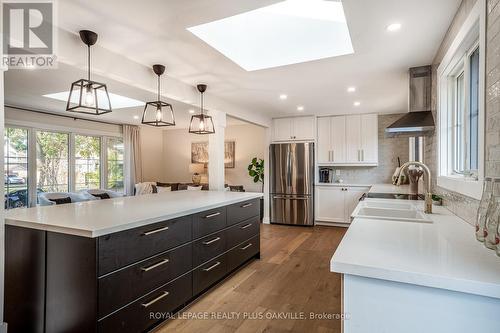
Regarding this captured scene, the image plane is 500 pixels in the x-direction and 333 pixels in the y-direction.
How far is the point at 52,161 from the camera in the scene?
→ 5.59m

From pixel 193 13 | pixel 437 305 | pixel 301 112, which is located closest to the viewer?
pixel 437 305

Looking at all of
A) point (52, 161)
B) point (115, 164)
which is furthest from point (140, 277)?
point (115, 164)

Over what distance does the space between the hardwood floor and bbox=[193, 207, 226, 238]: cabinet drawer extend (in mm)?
599

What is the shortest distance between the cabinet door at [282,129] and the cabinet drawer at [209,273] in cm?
353

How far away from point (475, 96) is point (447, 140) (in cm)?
64

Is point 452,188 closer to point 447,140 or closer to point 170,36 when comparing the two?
point 447,140

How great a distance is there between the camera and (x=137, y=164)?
7.10 metres

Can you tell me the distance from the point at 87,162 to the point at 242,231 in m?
4.86

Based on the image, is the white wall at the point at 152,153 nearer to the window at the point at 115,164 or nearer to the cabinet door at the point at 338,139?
the window at the point at 115,164

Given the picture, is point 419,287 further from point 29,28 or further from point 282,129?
point 282,129

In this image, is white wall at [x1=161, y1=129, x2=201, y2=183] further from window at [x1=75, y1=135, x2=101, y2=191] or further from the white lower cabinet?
the white lower cabinet

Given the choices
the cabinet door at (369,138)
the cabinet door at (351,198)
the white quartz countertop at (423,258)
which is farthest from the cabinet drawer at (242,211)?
the cabinet door at (369,138)

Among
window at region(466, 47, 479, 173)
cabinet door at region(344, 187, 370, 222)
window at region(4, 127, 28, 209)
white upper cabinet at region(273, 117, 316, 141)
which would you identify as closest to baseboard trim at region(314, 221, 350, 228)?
cabinet door at region(344, 187, 370, 222)

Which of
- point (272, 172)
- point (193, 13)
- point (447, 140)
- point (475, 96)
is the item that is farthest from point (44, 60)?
point (272, 172)
